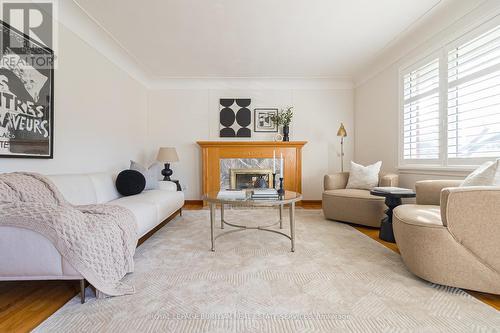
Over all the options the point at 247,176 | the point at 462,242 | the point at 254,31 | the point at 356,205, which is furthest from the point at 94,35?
the point at 462,242

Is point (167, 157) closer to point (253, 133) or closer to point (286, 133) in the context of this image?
point (253, 133)

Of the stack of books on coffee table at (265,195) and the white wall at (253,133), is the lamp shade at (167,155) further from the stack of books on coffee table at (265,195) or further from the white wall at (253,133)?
the stack of books on coffee table at (265,195)

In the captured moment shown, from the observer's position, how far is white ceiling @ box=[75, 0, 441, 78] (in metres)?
2.63

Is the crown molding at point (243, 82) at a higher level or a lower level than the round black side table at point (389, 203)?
higher

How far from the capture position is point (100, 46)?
3295mm

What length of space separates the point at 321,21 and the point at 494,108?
1.96m

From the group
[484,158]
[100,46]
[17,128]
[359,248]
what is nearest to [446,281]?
[359,248]

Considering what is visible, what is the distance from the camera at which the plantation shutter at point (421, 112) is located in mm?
3006

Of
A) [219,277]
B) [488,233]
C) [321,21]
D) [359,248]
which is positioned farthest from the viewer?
[321,21]

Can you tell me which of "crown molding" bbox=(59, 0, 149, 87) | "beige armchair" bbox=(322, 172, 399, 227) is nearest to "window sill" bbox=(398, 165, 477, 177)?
"beige armchair" bbox=(322, 172, 399, 227)

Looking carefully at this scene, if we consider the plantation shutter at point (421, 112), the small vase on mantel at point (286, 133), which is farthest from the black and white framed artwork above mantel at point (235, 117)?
the plantation shutter at point (421, 112)

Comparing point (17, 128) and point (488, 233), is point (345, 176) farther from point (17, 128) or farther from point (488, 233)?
point (17, 128)

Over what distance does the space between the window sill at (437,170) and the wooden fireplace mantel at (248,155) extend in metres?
1.77

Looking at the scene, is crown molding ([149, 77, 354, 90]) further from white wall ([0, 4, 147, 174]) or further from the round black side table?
the round black side table
